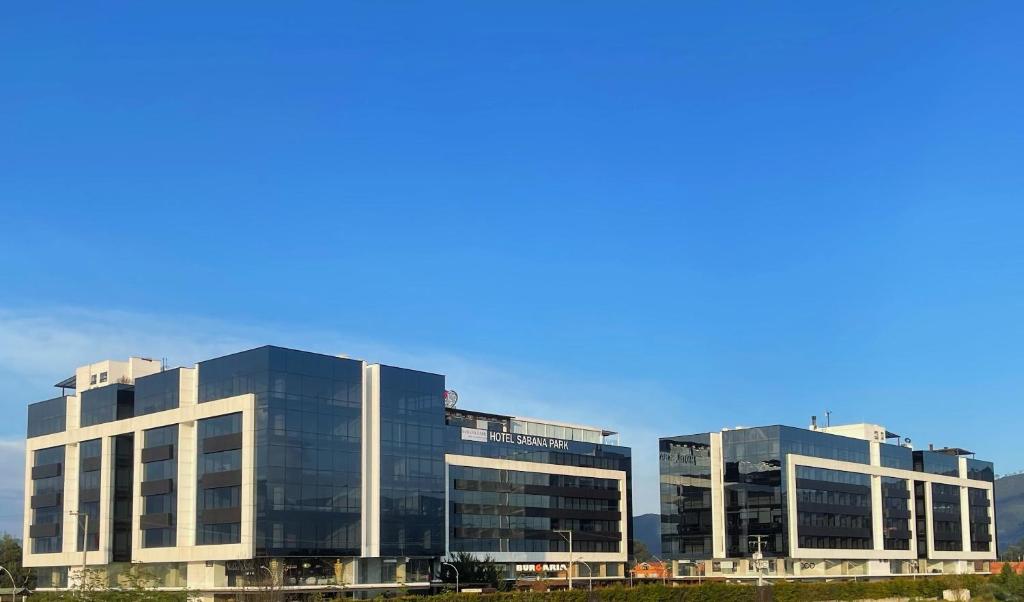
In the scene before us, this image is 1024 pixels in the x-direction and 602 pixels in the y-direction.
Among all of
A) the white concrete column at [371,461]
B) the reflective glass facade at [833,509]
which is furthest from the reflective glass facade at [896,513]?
the white concrete column at [371,461]

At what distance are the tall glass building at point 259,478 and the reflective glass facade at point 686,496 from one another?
35.3 m

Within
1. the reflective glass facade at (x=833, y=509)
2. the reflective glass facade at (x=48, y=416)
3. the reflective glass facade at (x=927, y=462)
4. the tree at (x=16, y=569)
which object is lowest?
the tree at (x=16, y=569)

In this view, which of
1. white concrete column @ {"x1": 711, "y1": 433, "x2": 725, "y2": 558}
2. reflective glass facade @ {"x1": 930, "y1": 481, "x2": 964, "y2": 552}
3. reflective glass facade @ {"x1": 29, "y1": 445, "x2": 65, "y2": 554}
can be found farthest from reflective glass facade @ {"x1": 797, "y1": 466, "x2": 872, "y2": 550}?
reflective glass facade @ {"x1": 29, "y1": 445, "x2": 65, "y2": 554}

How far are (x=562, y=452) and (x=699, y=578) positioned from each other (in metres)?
29.7

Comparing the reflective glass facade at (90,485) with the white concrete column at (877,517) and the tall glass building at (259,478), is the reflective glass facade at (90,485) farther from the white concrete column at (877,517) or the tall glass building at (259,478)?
the white concrete column at (877,517)

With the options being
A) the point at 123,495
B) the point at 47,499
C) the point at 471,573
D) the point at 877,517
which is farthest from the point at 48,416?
the point at 877,517

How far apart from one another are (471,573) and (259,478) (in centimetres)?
3172

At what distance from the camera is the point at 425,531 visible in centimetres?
12475

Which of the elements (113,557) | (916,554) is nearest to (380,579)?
(113,557)

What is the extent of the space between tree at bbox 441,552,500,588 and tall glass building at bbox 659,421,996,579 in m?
44.3

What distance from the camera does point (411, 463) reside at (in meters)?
124

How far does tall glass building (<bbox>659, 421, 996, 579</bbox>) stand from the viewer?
166 metres

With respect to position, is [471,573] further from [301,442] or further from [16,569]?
[16,569]

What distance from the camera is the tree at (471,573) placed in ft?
433
